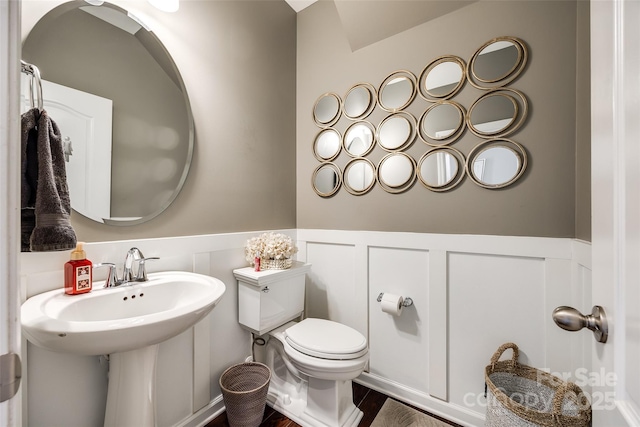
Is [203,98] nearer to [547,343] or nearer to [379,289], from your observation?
[379,289]

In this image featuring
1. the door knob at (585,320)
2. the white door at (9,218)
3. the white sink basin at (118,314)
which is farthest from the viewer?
the white sink basin at (118,314)

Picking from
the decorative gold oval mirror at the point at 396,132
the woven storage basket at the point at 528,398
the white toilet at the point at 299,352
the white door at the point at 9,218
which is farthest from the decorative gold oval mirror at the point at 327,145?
the white door at the point at 9,218

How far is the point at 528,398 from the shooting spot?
1.24 meters

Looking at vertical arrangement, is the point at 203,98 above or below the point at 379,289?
above

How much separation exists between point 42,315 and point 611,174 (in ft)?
4.52

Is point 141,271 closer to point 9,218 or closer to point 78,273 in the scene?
point 78,273

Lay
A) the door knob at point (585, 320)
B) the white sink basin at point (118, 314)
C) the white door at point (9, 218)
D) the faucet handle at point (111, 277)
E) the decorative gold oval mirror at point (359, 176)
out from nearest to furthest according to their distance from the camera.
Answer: the white door at point (9, 218) → the door knob at point (585, 320) → the white sink basin at point (118, 314) → the faucet handle at point (111, 277) → the decorative gold oval mirror at point (359, 176)

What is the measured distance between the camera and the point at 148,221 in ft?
4.05

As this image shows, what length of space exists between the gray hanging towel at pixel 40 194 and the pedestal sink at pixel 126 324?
0.21 metres

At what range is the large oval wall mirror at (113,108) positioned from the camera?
100cm

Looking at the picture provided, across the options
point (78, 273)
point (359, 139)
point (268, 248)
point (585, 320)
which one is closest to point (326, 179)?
point (359, 139)

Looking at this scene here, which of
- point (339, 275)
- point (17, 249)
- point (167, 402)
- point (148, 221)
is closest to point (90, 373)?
point (167, 402)

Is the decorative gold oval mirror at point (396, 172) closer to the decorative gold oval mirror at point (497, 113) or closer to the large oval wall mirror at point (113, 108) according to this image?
the decorative gold oval mirror at point (497, 113)

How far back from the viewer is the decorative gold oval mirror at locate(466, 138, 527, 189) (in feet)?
4.26
